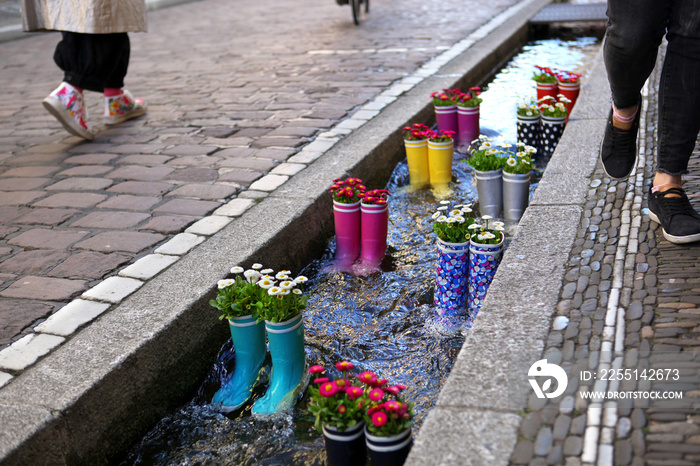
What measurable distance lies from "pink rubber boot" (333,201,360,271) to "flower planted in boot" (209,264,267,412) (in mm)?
808

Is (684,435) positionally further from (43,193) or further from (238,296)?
(43,193)

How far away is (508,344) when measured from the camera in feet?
6.35

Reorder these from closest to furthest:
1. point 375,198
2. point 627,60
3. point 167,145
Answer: point 627,60 → point 375,198 → point 167,145

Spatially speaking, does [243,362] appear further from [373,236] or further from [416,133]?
[416,133]

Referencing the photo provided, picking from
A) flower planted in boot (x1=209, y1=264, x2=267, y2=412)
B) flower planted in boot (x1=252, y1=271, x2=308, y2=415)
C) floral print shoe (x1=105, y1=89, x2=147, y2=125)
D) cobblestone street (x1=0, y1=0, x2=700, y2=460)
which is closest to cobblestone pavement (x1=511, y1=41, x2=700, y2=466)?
cobblestone street (x1=0, y1=0, x2=700, y2=460)

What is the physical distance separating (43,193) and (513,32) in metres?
5.60

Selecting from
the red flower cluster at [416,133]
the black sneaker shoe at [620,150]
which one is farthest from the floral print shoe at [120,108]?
the black sneaker shoe at [620,150]

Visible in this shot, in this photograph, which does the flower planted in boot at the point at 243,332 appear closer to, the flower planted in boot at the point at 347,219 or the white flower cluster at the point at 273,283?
the white flower cluster at the point at 273,283

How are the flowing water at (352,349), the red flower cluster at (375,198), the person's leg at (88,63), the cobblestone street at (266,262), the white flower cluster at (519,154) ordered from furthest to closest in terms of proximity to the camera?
the person's leg at (88,63) < the white flower cluster at (519,154) < the red flower cluster at (375,198) < the flowing water at (352,349) < the cobblestone street at (266,262)

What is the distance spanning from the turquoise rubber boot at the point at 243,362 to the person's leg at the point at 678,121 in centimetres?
149

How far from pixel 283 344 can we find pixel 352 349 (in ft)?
1.16

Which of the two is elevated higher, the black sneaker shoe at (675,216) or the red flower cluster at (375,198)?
the black sneaker shoe at (675,216)

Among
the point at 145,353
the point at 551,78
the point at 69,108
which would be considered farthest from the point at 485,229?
the point at 69,108

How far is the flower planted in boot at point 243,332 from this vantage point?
7.56 ft
